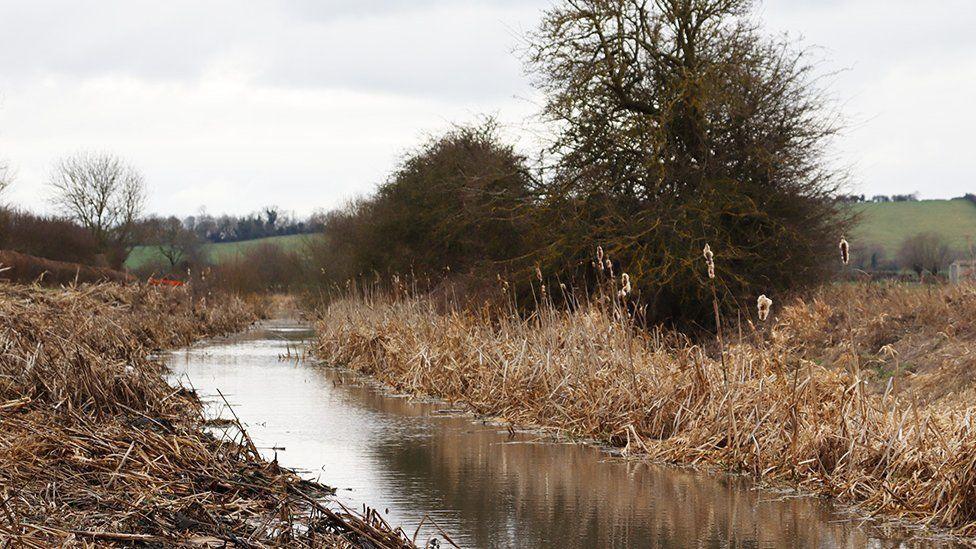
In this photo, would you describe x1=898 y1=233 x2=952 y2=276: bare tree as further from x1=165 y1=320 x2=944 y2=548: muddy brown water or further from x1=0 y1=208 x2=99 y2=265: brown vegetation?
x1=0 y1=208 x2=99 y2=265: brown vegetation

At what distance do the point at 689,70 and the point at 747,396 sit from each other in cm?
1214

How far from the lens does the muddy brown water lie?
7699 mm

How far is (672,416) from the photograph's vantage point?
1107 centimetres

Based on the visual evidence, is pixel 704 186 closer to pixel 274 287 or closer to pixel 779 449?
pixel 779 449

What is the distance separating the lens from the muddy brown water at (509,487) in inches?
303

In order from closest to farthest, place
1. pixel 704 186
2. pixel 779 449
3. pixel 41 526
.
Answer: pixel 41 526, pixel 779 449, pixel 704 186

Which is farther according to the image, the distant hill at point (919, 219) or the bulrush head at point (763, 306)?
the distant hill at point (919, 219)

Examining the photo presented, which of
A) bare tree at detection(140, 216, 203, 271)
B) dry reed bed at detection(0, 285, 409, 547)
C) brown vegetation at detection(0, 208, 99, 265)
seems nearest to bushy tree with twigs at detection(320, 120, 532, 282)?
brown vegetation at detection(0, 208, 99, 265)

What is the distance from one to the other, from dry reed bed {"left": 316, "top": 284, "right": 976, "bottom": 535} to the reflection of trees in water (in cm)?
44

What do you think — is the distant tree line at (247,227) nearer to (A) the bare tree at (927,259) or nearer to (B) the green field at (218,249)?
(B) the green field at (218,249)

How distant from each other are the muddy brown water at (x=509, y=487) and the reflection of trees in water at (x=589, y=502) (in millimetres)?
10

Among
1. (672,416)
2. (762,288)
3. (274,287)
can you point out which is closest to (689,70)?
(762,288)

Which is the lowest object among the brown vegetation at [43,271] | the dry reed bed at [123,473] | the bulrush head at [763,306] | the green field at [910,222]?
the dry reed bed at [123,473]

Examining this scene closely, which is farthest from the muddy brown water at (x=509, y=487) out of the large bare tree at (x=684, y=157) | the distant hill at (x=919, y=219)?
the distant hill at (x=919, y=219)
